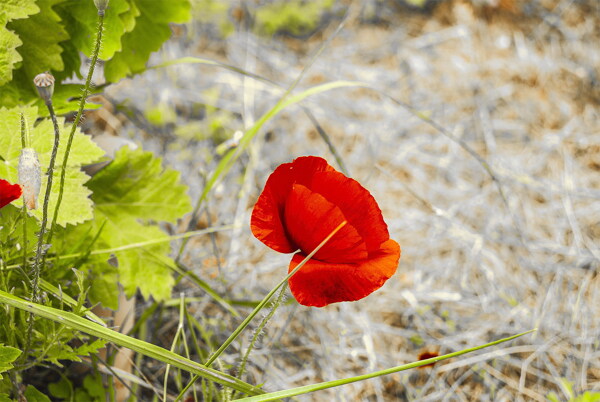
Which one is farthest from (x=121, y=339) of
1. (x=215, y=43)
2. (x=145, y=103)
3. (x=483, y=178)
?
(x=215, y=43)

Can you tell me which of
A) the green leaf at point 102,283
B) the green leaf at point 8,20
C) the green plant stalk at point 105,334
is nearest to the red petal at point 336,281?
the green plant stalk at point 105,334

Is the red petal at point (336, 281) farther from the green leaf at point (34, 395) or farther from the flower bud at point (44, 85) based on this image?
the green leaf at point (34, 395)

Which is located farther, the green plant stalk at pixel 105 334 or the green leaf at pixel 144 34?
the green leaf at pixel 144 34

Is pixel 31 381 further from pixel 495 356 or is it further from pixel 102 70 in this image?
pixel 495 356

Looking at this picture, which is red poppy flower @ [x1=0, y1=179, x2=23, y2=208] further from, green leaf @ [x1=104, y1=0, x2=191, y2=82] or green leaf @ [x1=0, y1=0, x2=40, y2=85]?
green leaf @ [x1=104, y1=0, x2=191, y2=82]

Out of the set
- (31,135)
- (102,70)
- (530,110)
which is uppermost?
(530,110)

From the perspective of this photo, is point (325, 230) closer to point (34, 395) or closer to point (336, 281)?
point (336, 281)
